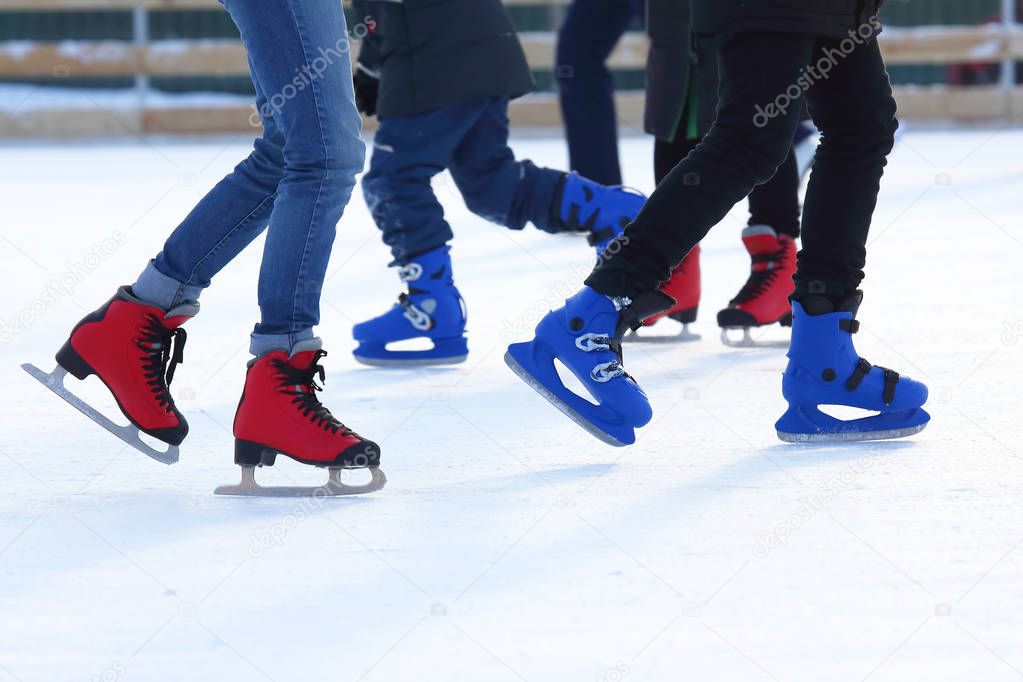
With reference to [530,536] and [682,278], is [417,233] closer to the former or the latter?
[682,278]

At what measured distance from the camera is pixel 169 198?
4.91 metres

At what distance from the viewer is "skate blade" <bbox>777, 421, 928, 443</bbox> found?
1828 millimetres

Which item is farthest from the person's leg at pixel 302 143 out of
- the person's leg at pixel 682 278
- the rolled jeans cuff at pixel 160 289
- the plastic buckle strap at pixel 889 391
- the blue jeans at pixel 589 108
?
the blue jeans at pixel 589 108

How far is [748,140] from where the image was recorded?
69.0 inches

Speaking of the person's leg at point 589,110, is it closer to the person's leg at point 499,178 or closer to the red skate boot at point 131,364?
the person's leg at point 499,178

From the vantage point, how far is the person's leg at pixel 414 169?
2.47m

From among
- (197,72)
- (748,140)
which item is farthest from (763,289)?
(197,72)

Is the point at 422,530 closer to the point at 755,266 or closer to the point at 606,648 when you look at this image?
the point at 606,648

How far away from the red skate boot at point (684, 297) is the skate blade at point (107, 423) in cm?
107

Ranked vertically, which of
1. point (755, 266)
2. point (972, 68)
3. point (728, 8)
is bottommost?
point (972, 68)

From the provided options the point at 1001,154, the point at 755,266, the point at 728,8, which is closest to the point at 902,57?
the point at 1001,154

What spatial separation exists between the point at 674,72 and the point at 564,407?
1.06m

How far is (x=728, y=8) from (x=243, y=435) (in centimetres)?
72

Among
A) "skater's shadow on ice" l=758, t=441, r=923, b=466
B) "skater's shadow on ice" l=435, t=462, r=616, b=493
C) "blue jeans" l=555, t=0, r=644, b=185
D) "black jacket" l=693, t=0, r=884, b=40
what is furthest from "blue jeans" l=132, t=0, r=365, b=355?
"blue jeans" l=555, t=0, r=644, b=185
